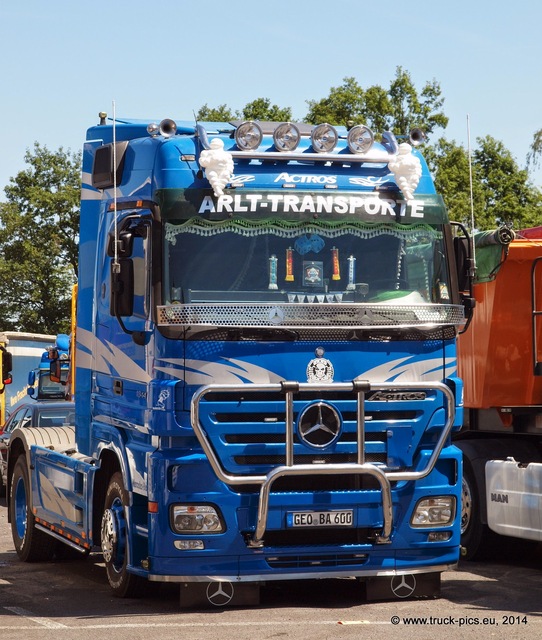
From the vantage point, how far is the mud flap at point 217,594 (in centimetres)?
995

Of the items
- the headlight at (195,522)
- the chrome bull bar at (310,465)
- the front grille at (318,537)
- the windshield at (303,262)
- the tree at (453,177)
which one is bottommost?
the front grille at (318,537)

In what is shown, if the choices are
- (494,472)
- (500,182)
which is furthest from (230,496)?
(500,182)

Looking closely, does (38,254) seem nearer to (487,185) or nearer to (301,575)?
(487,185)

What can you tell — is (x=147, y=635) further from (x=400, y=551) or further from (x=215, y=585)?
(x=400, y=551)

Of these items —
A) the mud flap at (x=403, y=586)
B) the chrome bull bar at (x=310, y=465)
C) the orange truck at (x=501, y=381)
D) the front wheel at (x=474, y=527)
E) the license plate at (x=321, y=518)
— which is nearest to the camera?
the chrome bull bar at (x=310, y=465)

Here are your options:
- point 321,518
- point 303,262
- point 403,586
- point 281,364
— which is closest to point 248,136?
point 303,262

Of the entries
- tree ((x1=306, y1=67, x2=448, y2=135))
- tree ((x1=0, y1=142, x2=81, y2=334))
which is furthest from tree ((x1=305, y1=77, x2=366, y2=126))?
tree ((x1=0, y1=142, x2=81, y2=334))

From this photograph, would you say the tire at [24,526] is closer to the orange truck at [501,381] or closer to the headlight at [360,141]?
the orange truck at [501,381]

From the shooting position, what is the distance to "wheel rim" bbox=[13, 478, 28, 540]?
47.8 ft

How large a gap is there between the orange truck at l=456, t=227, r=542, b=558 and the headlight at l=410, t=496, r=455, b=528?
8.00 ft

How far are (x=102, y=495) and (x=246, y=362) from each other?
2.33 metres

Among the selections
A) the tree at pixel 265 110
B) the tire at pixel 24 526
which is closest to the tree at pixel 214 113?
the tree at pixel 265 110

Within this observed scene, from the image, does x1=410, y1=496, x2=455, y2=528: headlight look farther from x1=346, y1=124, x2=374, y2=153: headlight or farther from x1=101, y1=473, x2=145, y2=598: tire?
x1=346, y1=124, x2=374, y2=153: headlight

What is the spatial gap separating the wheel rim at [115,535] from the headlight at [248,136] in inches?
120
